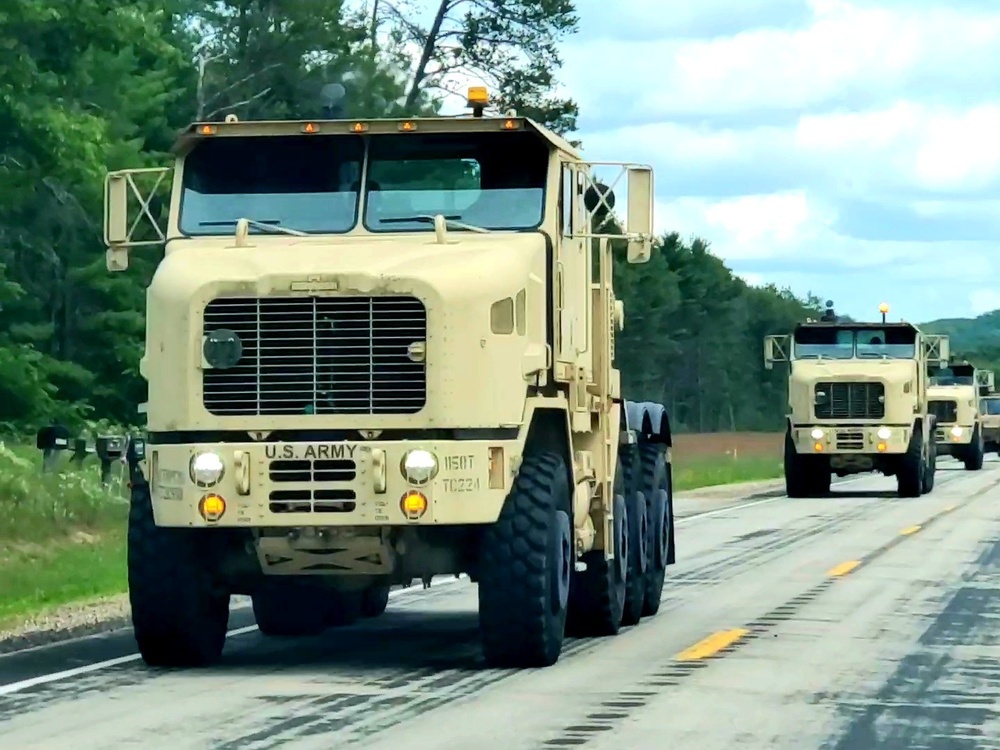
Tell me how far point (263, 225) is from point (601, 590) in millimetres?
3297

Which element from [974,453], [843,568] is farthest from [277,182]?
[974,453]

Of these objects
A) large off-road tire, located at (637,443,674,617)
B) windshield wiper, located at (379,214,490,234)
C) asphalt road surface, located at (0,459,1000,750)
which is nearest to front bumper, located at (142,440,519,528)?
asphalt road surface, located at (0,459,1000,750)

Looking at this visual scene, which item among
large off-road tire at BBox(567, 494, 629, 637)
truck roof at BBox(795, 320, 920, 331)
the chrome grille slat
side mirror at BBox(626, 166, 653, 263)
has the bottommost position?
large off-road tire at BBox(567, 494, 629, 637)

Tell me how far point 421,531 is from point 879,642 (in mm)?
3272

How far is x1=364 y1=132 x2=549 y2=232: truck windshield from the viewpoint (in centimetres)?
1330

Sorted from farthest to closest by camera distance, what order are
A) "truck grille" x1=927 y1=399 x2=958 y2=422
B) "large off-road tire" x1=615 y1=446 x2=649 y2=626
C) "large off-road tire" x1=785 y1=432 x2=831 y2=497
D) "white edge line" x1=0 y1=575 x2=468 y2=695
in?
"truck grille" x1=927 y1=399 x2=958 y2=422, "large off-road tire" x1=785 y1=432 x2=831 y2=497, "large off-road tire" x1=615 y1=446 x2=649 y2=626, "white edge line" x1=0 y1=575 x2=468 y2=695

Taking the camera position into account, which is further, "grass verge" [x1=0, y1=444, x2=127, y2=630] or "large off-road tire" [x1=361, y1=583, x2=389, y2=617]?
"grass verge" [x1=0, y1=444, x2=127, y2=630]

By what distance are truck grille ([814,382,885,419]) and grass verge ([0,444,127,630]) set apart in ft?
47.7

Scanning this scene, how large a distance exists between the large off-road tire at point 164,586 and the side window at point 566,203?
2863 mm

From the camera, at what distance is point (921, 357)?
39406 mm

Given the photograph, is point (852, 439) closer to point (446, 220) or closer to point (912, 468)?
point (912, 468)

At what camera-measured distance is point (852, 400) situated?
126 ft

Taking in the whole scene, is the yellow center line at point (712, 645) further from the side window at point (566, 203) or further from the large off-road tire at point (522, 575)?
the side window at point (566, 203)

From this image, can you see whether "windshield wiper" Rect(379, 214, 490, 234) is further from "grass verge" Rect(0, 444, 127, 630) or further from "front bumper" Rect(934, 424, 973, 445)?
"front bumper" Rect(934, 424, 973, 445)
